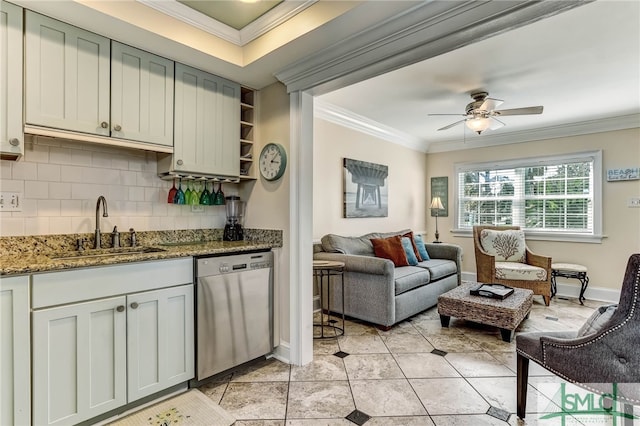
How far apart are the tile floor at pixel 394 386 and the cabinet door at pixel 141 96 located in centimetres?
183

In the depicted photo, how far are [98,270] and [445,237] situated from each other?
17.8ft

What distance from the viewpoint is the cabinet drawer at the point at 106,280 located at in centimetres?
159

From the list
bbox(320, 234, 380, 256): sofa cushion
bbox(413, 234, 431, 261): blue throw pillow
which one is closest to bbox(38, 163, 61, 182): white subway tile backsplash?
bbox(320, 234, 380, 256): sofa cushion

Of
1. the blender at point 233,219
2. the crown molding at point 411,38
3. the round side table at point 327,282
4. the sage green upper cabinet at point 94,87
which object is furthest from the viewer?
the round side table at point 327,282

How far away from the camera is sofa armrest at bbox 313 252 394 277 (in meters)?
3.18

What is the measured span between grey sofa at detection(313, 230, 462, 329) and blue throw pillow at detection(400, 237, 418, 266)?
0.10 metres

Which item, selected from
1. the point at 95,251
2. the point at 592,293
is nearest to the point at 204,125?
the point at 95,251

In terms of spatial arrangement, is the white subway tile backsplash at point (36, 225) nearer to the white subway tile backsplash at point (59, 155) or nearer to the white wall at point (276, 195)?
the white subway tile backsplash at point (59, 155)

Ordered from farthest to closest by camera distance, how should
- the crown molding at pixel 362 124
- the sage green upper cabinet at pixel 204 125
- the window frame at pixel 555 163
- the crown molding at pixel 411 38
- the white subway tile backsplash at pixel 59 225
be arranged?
the window frame at pixel 555 163
the crown molding at pixel 362 124
the sage green upper cabinet at pixel 204 125
the white subway tile backsplash at pixel 59 225
the crown molding at pixel 411 38

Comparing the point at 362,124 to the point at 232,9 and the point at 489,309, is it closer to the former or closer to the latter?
the point at 232,9

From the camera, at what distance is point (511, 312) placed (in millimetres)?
2875

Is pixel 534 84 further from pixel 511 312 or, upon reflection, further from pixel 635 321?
pixel 635 321

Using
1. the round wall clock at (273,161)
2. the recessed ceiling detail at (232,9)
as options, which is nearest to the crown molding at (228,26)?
the recessed ceiling detail at (232,9)

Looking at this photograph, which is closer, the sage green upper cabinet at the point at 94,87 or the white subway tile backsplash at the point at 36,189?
the sage green upper cabinet at the point at 94,87
